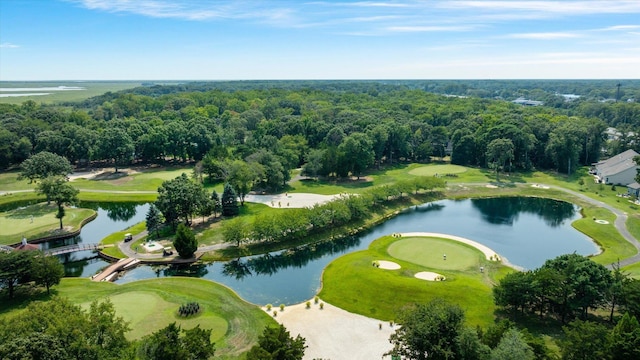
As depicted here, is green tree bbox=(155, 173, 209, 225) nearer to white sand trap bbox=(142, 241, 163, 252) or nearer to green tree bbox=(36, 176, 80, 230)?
white sand trap bbox=(142, 241, 163, 252)

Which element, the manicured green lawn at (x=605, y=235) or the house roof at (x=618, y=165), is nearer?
the manicured green lawn at (x=605, y=235)

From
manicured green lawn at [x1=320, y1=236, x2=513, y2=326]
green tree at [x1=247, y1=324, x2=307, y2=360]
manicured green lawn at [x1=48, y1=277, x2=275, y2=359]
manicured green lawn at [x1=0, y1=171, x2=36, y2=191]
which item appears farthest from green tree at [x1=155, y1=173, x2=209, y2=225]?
manicured green lawn at [x1=0, y1=171, x2=36, y2=191]

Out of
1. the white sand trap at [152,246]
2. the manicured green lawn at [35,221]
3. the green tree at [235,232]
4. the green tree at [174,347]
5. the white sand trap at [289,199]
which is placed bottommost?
the white sand trap at [152,246]

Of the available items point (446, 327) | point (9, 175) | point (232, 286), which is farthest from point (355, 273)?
point (9, 175)

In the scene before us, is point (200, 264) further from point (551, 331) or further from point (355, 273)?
point (551, 331)

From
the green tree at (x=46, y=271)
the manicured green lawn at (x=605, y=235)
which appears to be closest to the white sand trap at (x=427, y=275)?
the manicured green lawn at (x=605, y=235)

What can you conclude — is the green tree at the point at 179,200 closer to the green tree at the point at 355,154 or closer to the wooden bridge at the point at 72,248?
the wooden bridge at the point at 72,248
